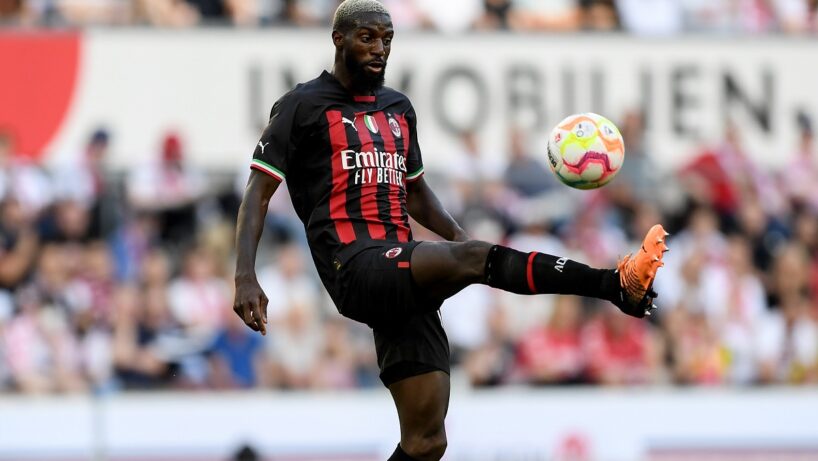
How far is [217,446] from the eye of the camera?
13.0m

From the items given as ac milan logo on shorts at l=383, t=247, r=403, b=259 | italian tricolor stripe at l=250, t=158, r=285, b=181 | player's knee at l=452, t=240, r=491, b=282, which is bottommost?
ac milan logo on shorts at l=383, t=247, r=403, b=259

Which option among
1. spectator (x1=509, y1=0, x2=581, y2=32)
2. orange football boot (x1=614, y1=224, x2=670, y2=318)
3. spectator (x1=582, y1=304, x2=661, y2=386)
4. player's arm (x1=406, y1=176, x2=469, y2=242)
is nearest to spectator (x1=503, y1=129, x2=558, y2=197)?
spectator (x1=582, y1=304, x2=661, y2=386)

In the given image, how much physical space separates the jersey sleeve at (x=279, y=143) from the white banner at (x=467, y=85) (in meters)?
6.55

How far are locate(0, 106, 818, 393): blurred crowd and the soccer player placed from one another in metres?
5.25

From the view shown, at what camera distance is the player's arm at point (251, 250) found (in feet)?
24.9

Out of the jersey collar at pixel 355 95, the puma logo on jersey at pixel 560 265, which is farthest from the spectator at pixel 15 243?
the puma logo on jersey at pixel 560 265

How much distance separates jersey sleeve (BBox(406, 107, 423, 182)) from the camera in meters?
8.78

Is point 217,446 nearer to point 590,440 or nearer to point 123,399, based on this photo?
point 123,399

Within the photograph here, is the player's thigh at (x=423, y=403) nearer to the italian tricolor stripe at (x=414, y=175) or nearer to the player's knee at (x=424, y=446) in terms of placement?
the player's knee at (x=424, y=446)

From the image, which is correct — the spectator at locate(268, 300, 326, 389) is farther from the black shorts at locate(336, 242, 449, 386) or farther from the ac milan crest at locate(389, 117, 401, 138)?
the ac milan crest at locate(389, 117, 401, 138)

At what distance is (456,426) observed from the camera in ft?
43.3

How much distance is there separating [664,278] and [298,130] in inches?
294

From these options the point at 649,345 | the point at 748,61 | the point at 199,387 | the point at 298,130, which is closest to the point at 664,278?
the point at 649,345

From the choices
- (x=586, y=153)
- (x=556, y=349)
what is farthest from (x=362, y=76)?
(x=556, y=349)
